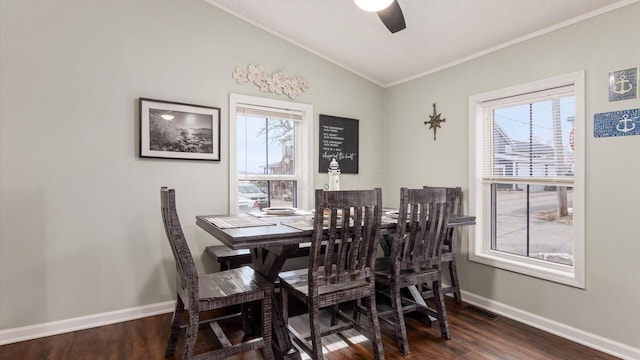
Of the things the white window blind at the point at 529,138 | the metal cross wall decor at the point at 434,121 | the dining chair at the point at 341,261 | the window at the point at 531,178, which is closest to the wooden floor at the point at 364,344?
the dining chair at the point at 341,261

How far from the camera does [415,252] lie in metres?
2.33

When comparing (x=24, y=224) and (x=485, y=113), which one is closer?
(x=24, y=224)

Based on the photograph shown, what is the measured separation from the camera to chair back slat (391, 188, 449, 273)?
2.22 meters

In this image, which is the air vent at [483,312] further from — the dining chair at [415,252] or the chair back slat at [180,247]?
the chair back slat at [180,247]

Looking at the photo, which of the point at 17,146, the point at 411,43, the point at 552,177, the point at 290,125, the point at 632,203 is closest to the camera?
the point at 632,203

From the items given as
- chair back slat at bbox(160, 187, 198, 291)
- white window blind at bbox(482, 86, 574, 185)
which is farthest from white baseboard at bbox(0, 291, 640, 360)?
chair back slat at bbox(160, 187, 198, 291)

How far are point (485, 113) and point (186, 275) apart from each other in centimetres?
283

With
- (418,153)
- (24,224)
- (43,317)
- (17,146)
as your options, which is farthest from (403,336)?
(17,146)

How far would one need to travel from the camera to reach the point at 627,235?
219 centimetres

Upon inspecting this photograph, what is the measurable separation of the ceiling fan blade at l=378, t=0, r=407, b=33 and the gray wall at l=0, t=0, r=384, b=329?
1556 millimetres

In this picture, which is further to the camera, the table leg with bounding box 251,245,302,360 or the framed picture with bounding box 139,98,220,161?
the framed picture with bounding box 139,98,220,161

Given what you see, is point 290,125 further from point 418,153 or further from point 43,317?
point 43,317

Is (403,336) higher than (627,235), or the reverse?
(627,235)

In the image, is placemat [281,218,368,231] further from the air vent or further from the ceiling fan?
the air vent
